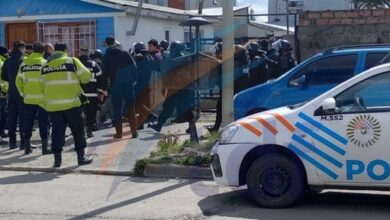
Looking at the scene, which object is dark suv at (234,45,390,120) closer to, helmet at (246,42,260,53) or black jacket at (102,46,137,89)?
black jacket at (102,46,137,89)

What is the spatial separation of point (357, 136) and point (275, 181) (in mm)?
1042

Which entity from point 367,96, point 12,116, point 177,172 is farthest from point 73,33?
point 367,96

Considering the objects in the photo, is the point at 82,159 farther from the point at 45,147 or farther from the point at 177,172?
the point at 177,172

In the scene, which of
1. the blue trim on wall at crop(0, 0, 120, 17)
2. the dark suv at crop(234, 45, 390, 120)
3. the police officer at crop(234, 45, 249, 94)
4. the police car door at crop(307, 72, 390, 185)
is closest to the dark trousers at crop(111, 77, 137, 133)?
the police officer at crop(234, 45, 249, 94)

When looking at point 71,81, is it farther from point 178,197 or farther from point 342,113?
point 342,113

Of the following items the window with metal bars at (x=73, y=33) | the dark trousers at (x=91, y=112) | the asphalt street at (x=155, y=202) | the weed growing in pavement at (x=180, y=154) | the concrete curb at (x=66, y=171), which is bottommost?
the concrete curb at (x=66, y=171)

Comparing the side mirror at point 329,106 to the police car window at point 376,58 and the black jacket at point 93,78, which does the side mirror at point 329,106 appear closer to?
the police car window at point 376,58

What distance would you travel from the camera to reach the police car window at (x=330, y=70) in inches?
460

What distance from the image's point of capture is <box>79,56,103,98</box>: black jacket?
14.5 m

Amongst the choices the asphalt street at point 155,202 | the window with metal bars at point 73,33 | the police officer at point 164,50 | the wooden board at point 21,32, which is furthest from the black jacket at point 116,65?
the wooden board at point 21,32

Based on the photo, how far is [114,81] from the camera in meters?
13.7

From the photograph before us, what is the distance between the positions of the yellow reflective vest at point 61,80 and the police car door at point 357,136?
14.0ft

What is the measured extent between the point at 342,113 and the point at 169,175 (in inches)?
131

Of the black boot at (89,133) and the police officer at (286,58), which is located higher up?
the police officer at (286,58)
